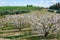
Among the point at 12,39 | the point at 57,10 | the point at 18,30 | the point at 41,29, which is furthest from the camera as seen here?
the point at 57,10

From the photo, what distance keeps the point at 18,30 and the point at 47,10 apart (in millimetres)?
31353

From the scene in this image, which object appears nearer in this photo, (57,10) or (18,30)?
(18,30)

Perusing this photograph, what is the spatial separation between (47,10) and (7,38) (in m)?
43.5

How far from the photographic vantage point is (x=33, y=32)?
187ft

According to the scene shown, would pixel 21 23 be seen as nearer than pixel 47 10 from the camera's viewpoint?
Yes

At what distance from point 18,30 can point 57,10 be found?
3243cm

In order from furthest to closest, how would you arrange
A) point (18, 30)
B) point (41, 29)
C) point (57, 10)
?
point (57, 10), point (18, 30), point (41, 29)

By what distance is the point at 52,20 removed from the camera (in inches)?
2244

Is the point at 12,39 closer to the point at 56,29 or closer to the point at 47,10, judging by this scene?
the point at 56,29

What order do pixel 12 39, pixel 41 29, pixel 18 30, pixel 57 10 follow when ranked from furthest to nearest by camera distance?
pixel 57 10, pixel 18 30, pixel 41 29, pixel 12 39

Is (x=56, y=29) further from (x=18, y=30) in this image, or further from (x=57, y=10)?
(x=57, y=10)

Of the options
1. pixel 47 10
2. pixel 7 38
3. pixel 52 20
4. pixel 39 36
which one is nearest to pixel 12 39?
pixel 7 38

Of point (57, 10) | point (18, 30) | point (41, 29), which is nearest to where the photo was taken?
point (41, 29)

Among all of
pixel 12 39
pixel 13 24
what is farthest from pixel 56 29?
pixel 13 24
